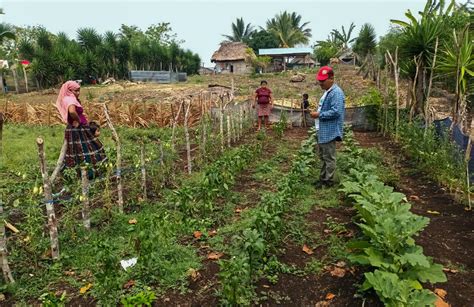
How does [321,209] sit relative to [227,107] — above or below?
below

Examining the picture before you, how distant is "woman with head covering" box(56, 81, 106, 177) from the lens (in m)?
5.54

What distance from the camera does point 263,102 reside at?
38.0ft

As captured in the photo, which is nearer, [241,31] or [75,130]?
[75,130]

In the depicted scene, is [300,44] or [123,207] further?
[300,44]

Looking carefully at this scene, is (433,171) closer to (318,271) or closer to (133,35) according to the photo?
(318,271)

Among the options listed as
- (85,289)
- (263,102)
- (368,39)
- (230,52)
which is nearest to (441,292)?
(85,289)

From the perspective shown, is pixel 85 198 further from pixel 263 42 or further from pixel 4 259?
pixel 263 42

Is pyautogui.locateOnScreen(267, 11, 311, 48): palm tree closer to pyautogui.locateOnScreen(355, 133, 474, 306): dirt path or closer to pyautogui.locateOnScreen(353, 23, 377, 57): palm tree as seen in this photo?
pyautogui.locateOnScreen(353, 23, 377, 57): palm tree

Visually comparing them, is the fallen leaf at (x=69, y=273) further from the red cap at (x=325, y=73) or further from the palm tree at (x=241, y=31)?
the palm tree at (x=241, y=31)

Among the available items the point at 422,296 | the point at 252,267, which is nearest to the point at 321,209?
the point at 252,267

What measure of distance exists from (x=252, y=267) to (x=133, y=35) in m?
51.6

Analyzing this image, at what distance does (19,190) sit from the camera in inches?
220

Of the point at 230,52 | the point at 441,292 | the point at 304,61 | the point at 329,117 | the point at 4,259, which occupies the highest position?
the point at 230,52

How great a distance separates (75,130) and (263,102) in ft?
22.2
